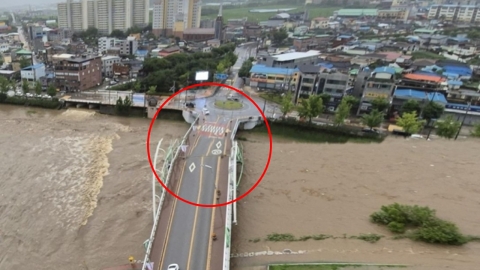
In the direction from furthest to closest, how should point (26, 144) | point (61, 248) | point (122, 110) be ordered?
point (122, 110) < point (26, 144) < point (61, 248)

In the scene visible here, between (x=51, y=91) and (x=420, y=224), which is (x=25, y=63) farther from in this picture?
(x=420, y=224)

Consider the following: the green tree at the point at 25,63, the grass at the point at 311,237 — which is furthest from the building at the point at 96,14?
the grass at the point at 311,237

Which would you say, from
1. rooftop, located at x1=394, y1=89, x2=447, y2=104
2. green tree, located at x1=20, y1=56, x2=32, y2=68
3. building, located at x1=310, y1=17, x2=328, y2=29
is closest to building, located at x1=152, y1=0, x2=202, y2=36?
building, located at x1=310, y1=17, x2=328, y2=29

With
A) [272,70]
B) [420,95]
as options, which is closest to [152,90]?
[272,70]

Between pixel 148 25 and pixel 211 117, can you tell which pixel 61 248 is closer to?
pixel 211 117

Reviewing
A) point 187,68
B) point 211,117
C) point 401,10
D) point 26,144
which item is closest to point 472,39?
point 401,10

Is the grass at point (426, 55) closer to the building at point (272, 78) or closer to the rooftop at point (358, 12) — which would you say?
the building at point (272, 78)

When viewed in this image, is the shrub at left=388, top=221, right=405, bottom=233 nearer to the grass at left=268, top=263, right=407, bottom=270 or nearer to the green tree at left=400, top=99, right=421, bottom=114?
the grass at left=268, top=263, right=407, bottom=270
